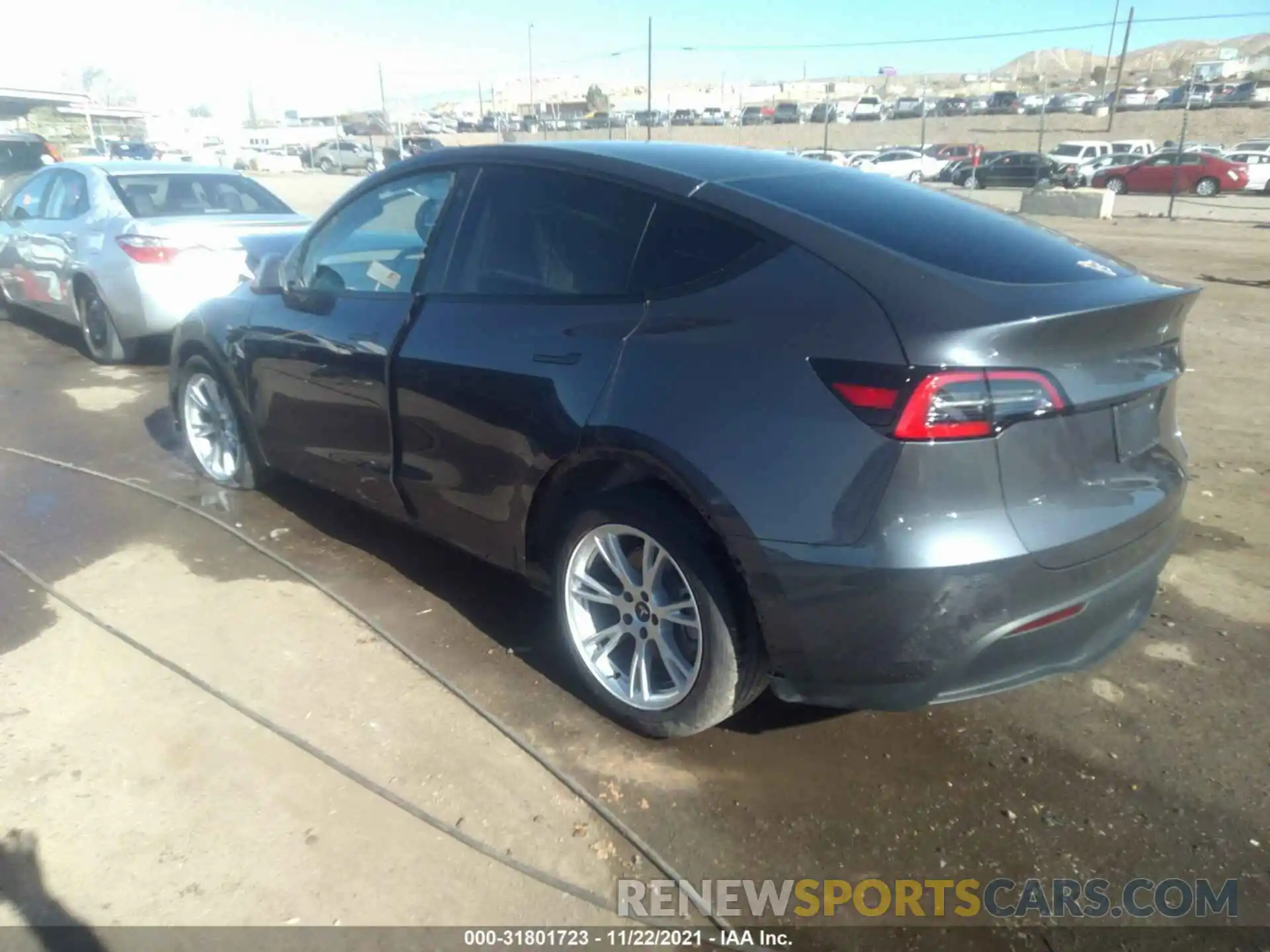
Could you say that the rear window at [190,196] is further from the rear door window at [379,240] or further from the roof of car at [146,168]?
the rear door window at [379,240]

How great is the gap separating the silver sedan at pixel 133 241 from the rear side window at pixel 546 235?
4177 millimetres

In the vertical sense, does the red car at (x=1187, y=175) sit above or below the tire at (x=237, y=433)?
below

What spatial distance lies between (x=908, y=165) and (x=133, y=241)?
102 feet

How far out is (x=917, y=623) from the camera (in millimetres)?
2387

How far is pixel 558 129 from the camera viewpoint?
42.9 m

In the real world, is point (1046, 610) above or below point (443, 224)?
below

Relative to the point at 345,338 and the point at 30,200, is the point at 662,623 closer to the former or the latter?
the point at 345,338

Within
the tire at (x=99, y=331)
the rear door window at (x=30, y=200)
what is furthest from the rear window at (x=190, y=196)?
the rear door window at (x=30, y=200)

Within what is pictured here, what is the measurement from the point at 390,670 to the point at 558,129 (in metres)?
42.5

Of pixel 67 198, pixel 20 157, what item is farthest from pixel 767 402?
pixel 20 157

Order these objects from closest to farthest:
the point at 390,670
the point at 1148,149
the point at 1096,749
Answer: the point at 1096,749 < the point at 390,670 < the point at 1148,149

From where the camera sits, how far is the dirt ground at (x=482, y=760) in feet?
8.33

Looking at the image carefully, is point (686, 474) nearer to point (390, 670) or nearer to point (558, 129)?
point (390, 670)

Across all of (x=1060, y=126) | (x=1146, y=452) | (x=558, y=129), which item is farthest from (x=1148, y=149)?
(x=1146, y=452)
